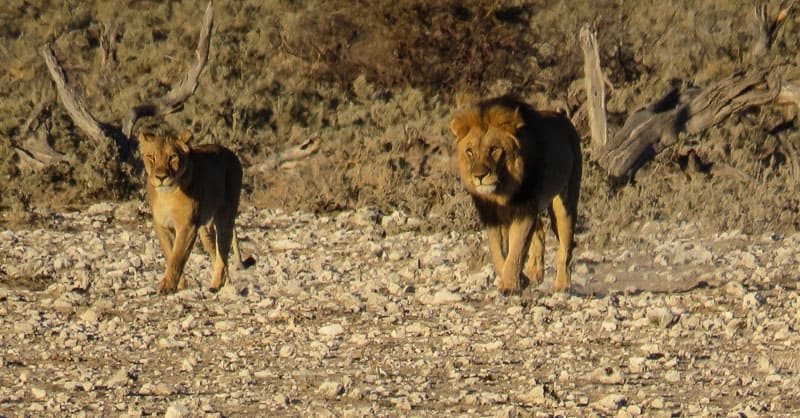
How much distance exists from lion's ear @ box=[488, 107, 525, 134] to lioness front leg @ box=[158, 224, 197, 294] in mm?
2162

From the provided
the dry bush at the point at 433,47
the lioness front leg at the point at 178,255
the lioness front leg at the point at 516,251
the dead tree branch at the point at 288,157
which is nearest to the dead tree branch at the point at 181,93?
the dead tree branch at the point at 288,157

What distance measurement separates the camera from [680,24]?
84.7ft

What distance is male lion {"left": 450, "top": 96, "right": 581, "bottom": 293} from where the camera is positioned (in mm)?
9367

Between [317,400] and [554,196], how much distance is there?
12.7 feet

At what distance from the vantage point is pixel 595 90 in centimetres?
1581

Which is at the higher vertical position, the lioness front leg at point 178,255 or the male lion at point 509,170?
the male lion at point 509,170

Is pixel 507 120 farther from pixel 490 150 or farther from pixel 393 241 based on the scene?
pixel 393 241

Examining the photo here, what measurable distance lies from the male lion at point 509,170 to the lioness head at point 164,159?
5.97 ft

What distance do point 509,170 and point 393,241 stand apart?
3524 mm

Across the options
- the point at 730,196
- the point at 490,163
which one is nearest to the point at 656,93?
the point at 730,196

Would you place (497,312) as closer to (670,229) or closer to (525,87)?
(670,229)

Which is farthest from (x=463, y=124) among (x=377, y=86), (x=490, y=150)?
(x=377, y=86)

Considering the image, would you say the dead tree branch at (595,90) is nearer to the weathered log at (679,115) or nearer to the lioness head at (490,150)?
the weathered log at (679,115)

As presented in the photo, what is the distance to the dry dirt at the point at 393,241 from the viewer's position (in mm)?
7191
